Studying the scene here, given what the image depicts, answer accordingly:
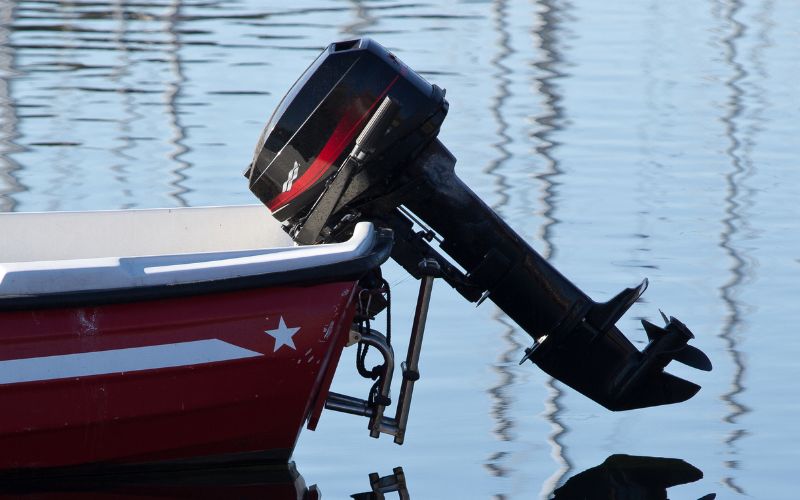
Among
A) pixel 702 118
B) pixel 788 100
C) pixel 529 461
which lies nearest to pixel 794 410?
pixel 529 461

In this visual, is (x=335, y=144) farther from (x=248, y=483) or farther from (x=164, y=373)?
(x=248, y=483)

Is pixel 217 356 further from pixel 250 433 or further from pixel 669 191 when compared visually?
pixel 669 191

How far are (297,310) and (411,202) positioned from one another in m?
0.49

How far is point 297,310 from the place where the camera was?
4.38 meters

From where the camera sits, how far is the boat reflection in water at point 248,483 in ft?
14.6

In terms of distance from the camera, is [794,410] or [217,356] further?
[794,410]

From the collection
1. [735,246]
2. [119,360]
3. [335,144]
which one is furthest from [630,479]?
[735,246]

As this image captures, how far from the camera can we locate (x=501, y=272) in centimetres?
455

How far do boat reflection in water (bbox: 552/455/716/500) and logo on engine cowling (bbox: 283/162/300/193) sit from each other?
1222mm

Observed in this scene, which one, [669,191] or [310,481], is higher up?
[310,481]

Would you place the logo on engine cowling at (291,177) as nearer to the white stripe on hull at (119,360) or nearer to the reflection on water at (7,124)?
the white stripe on hull at (119,360)

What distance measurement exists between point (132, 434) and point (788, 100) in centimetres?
794

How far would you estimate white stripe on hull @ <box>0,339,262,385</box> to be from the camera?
4.21 metres

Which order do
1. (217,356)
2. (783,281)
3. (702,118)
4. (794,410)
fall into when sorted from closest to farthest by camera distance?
(217,356)
(794,410)
(783,281)
(702,118)
